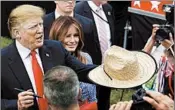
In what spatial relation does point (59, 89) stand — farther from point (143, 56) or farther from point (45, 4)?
point (45, 4)

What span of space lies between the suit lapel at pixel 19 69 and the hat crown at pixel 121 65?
2.02 ft

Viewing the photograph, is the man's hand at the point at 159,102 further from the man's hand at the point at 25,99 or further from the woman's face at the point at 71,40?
the woman's face at the point at 71,40

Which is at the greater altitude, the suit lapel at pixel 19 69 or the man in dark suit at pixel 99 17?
the suit lapel at pixel 19 69

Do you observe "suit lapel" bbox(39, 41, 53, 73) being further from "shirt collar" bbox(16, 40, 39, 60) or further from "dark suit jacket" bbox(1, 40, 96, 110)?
"shirt collar" bbox(16, 40, 39, 60)

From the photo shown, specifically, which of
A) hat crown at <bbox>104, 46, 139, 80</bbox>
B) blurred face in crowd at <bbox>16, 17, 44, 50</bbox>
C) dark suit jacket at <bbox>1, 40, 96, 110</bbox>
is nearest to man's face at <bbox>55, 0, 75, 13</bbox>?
dark suit jacket at <bbox>1, 40, 96, 110</bbox>

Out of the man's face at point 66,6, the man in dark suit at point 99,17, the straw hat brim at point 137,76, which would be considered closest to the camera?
the straw hat brim at point 137,76

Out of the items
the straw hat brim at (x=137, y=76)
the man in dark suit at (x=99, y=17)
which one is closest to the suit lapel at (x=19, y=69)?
the straw hat brim at (x=137, y=76)

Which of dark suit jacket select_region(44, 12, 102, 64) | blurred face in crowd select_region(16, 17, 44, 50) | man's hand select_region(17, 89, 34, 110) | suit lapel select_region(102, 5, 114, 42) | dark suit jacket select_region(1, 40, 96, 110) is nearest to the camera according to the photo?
man's hand select_region(17, 89, 34, 110)

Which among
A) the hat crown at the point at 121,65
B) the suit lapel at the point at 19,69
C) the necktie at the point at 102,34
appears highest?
the hat crown at the point at 121,65

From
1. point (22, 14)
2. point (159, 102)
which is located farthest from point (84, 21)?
point (159, 102)

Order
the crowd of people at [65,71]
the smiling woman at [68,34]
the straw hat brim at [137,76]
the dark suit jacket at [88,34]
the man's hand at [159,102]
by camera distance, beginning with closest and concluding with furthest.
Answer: the man's hand at [159,102] → the crowd of people at [65,71] → the straw hat brim at [137,76] → the smiling woman at [68,34] → the dark suit jacket at [88,34]

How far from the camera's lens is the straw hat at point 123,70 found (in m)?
2.85

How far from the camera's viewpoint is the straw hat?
2.85 m

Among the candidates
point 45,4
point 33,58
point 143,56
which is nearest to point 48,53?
point 33,58
